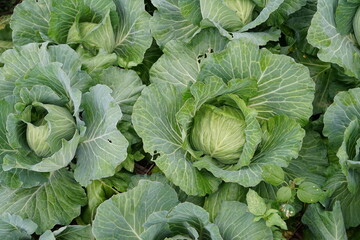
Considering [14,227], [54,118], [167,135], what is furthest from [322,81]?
[14,227]

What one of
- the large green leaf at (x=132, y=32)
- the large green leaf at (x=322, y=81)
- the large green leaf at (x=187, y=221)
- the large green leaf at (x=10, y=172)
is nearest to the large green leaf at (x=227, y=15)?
the large green leaf at (x=132, y=32)

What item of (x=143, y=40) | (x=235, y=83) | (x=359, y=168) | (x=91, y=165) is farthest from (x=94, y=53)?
(x=359, y=168)

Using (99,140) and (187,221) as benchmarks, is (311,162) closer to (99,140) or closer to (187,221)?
(187,221)

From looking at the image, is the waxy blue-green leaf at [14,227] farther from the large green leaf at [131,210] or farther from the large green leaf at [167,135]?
the large green leaf at [167,135]

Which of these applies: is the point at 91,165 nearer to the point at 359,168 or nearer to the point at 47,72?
the point at 47,72

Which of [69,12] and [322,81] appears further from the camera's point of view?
[322,81]

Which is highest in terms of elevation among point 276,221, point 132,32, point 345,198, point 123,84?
point 132,32
